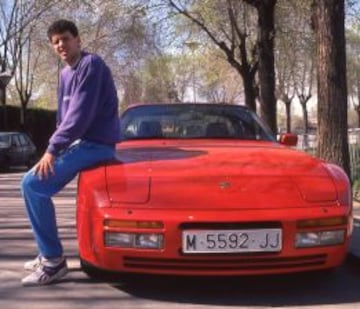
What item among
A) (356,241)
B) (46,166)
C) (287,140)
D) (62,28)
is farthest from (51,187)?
(356,241)

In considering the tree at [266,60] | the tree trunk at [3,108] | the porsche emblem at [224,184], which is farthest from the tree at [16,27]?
the porsche emblem at [224,184]

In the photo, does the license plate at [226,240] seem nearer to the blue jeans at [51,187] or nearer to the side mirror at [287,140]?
the blue jeans at [51,187]

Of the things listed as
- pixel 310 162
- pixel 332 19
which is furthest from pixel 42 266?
pixel 332 19

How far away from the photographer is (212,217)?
16.3 ft

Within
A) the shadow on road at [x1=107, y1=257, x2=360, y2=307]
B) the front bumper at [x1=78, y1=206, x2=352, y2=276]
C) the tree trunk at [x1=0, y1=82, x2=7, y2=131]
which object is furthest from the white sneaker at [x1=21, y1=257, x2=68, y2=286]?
the tree trunk at [x1=0, y1=82, x2=7, y2=131]

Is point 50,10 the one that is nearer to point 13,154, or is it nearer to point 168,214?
point 13,154

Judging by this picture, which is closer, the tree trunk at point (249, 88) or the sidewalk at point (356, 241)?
the sidewalk at point (356, 241)

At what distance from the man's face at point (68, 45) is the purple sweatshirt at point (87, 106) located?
6cm

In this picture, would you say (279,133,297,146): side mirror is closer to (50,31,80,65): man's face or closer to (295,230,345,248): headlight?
(295,230,345,248): headlight

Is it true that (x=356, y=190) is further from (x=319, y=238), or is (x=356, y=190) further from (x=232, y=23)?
(x=232, y=23)

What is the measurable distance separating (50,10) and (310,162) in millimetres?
34870

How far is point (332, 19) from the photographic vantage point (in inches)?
374

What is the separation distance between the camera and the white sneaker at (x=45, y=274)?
18.4 feet

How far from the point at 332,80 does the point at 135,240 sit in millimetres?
5271
